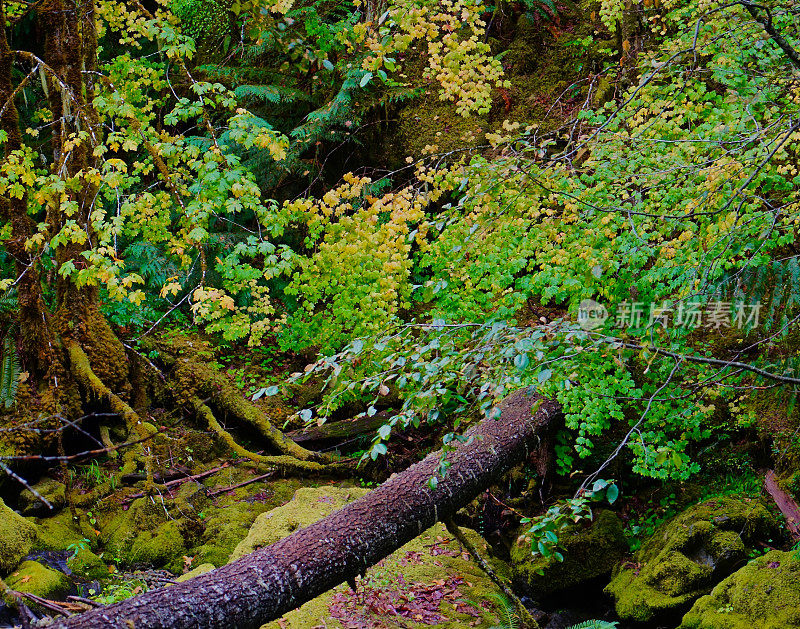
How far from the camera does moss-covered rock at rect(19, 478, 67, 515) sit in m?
5.74

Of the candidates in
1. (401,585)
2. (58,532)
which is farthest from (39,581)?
(401,585)

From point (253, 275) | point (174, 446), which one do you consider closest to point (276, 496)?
point (174, 446)

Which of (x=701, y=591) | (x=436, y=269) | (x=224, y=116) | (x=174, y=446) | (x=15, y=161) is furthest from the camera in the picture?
(x=224, y=116)

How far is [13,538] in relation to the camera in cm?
495

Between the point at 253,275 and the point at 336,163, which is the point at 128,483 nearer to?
the point at 253,275

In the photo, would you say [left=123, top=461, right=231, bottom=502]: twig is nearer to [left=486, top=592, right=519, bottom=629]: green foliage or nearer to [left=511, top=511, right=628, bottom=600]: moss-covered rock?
[left=486, top=592, right=519, bottom=629]: green foliage

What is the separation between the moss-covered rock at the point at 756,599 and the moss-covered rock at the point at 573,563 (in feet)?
3.52

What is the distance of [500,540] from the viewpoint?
6.09m

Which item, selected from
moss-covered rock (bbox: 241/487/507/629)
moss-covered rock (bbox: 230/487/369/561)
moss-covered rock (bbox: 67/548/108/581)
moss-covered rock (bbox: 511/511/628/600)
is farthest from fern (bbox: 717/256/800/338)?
moss-covered rock (bbox: 67/548/108/581)

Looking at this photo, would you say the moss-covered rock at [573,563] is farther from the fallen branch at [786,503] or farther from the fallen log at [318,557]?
the fallen branch at [786,503]

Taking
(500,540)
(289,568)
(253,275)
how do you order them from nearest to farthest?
(289,568) → (253,275) → (500,540)

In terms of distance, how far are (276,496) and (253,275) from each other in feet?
9.04

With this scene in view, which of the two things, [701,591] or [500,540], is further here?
[500,540]

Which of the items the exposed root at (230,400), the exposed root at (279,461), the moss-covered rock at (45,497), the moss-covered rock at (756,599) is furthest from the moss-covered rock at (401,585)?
the moss-covered rock at (45,497)
